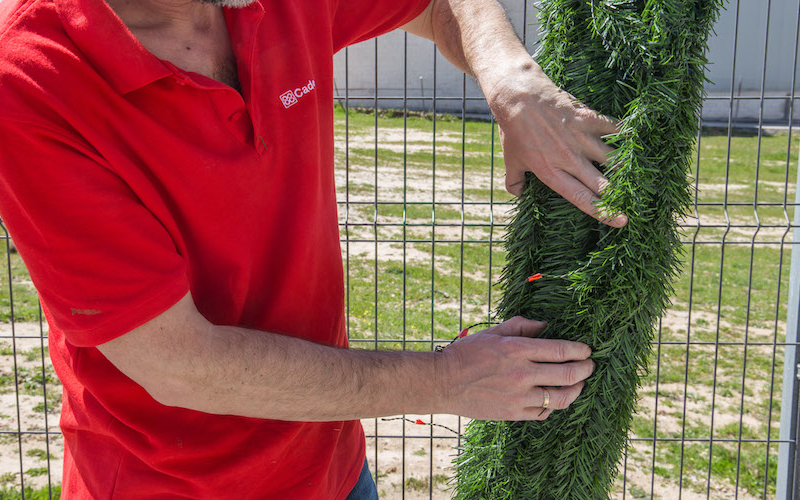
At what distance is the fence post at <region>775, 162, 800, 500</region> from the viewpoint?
325 cm

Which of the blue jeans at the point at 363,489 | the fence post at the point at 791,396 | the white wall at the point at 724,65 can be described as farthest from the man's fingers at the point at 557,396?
the white wall at the point at 724,65

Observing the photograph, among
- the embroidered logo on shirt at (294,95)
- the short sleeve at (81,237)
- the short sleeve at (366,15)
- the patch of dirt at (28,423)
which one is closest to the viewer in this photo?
the short sleeve at (81,237)

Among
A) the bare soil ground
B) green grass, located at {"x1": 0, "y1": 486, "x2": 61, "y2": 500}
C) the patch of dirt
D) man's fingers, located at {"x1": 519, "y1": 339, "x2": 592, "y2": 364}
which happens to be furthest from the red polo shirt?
green grass, located at {"x1": 0, "y1": 486, "x2": 61, "y2": 500}

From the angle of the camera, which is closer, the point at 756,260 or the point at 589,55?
the point at 589,55

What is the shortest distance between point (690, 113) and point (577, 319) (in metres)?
0.46

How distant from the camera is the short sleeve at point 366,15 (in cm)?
175

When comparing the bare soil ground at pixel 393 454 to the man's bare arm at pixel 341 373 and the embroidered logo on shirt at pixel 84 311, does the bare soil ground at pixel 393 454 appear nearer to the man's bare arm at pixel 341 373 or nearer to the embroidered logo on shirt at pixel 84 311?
the man's bare arm at pixel 341 373

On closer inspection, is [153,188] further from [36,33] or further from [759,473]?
[759,473]

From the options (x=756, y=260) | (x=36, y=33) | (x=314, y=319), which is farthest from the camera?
(x=756, y=260)

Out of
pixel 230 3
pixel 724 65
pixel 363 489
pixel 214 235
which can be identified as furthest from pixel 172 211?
pixel 724 65

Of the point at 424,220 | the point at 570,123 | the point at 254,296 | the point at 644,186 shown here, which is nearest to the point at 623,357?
the point at 644,186

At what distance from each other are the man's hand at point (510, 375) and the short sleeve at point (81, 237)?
55 cm

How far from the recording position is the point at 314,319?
5.12 feet

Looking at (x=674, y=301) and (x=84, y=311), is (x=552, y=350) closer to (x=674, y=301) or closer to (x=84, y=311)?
(x=84, y=311)
